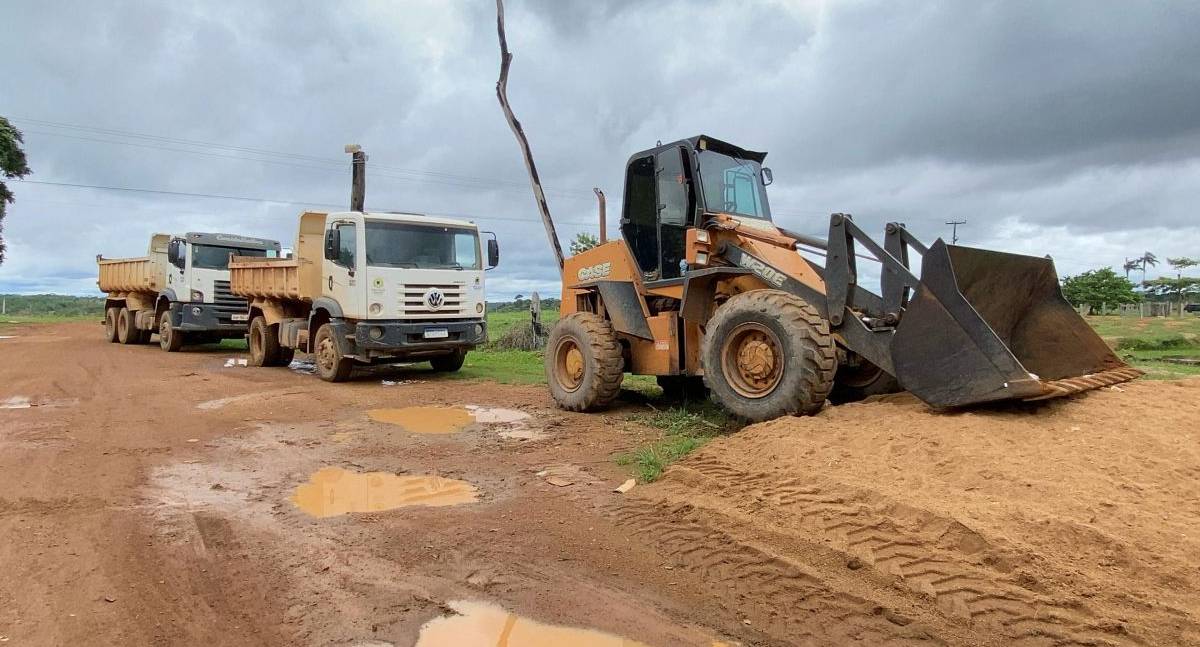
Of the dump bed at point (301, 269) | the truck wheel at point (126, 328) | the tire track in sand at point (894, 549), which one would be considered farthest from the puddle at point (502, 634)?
the truck wheel at point (126, 328)

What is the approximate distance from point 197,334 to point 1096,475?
64.6ft

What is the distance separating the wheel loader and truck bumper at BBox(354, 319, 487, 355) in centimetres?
386

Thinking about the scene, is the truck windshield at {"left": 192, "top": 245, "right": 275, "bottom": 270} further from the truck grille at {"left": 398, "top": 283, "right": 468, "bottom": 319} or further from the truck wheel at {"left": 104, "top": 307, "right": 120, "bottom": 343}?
the truck grille at {"left": 398, "top": 283, "right": 468, "bottom": 319}

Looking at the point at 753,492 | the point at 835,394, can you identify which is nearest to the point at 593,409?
the point at 835,394

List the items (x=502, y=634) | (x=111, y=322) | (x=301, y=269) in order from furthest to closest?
(x=111, y=322) < (x=301, y=269) < (x=502, y=634)

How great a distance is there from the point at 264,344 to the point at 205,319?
152 inches

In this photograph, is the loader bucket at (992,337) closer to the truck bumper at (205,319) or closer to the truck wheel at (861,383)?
the truck wheel at (861,383)

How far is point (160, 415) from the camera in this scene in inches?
341

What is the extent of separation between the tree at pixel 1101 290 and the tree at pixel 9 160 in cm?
5471

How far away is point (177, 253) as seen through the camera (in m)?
17.2

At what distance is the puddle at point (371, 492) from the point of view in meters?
5.03

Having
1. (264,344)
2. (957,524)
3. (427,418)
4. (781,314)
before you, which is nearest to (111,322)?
(264,344)

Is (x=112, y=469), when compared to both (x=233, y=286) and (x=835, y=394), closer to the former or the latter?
(x=835, y=394)

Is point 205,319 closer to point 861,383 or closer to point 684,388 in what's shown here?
point 684,388
